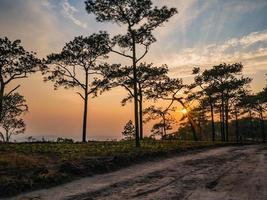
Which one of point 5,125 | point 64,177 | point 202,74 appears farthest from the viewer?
point 5,125

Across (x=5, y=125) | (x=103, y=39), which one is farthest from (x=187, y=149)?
(x=5, y=125)

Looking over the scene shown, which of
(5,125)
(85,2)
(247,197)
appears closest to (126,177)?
(247,197)

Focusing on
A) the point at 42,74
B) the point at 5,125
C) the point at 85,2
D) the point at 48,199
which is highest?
the point at 85,2

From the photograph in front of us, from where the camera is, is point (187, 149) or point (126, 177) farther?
point (187, 149)

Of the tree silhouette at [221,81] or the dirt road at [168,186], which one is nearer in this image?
the dirt road at [168,186]

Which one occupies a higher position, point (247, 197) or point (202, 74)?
point (202, 74)

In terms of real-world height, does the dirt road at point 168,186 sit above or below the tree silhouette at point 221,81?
below

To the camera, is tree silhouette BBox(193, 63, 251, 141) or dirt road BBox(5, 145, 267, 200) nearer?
dirt road BBox(5, 145, 267, 200)

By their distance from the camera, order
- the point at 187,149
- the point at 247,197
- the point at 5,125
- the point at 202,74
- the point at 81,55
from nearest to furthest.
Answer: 1. the point at 247,197
2. the point at 187,149
3. the point at 81,55
4. the point at 202,74
5. the point at 5,125

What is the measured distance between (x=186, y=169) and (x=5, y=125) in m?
58.0

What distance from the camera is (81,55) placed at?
41.3 meters

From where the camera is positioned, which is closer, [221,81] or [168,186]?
[168,186]

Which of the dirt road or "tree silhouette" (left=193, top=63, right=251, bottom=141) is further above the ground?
"tree silhouette" (left=193, top=63, right=251, bottom=141)

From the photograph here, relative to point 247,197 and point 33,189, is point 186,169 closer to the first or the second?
point 247,197
